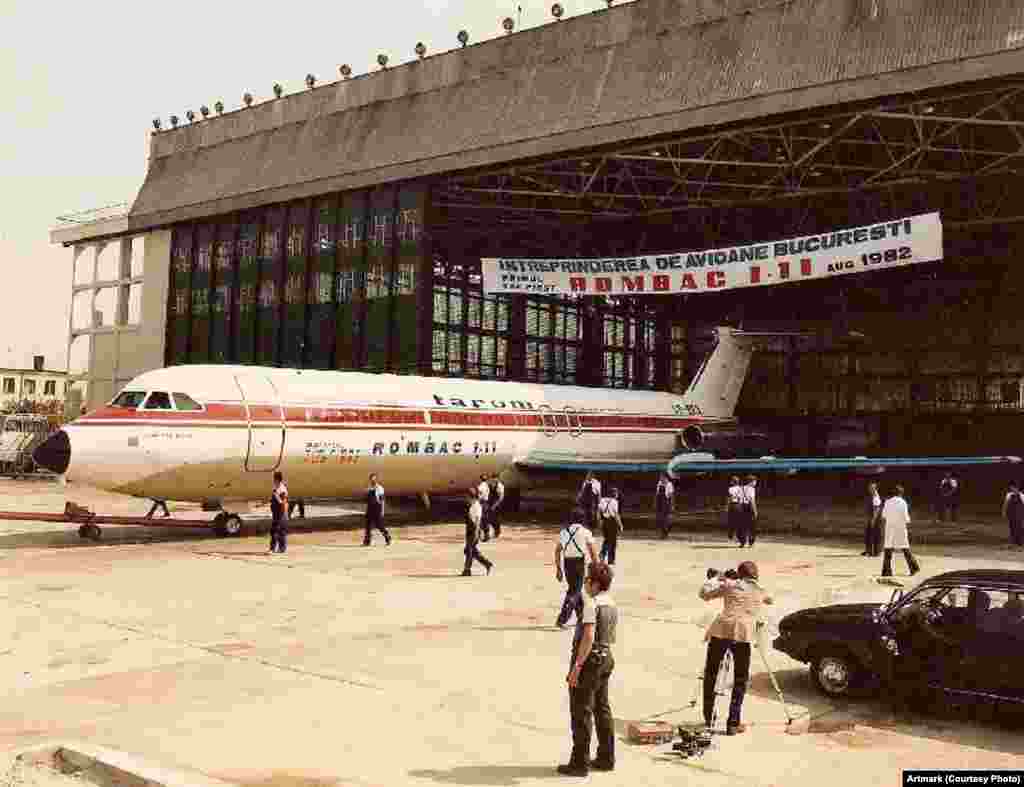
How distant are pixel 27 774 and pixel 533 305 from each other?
43.3 m

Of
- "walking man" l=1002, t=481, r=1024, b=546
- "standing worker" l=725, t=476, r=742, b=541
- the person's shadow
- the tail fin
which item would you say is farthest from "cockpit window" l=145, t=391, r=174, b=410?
the tail fin

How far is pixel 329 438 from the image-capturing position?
22.3 metres

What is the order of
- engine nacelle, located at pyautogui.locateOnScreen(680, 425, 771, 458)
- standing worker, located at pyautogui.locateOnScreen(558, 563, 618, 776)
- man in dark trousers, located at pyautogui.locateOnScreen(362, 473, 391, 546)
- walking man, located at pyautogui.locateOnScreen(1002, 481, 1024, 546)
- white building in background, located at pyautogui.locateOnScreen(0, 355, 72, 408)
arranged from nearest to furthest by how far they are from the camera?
standing worker, located at pyautogui.locateOnScreen(558, 563, 618, 776) → man in dark trousers, located at pyautogui.locateOnScreen(362, 473, 391, 546) → walking man, located at pyautogui.locateOnScreen(1002, 481, 1024, 546) → engine nacelle, located at pyautogui.locateOnScreen(680, 425, 771, 458) → white building in background, located at pyautogui.locateOnScreen(0, 355, 72, 408)

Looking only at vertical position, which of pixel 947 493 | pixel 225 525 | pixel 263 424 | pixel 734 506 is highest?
pixel 263 424

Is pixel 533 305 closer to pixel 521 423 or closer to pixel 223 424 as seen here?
pixel 521 423

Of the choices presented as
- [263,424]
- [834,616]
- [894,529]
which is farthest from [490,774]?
[263,424]

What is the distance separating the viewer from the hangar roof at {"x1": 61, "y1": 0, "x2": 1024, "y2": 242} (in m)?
23.1

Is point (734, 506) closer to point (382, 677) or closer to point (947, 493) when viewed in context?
point (947, 493)

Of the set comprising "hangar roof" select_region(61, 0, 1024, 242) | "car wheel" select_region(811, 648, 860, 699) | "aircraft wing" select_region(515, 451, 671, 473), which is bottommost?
"car wheel" select_region(811, 648, 860, 699)

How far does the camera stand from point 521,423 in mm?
28766

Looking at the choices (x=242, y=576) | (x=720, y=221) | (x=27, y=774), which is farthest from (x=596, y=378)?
(x=27, y=774)

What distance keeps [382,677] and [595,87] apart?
75.8 feet

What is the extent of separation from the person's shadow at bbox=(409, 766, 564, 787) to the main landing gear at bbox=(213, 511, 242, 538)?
16.2m

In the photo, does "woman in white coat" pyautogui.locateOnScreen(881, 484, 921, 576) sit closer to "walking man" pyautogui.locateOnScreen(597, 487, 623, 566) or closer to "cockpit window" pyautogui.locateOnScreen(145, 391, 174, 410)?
"walking man" pyautogui.locateOnScreen(597, 487, 623, 566)
